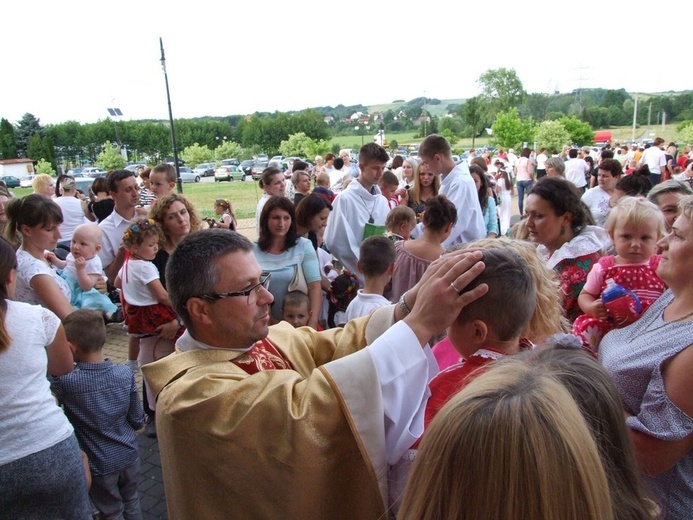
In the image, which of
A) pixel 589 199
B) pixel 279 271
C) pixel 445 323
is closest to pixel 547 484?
pixel 445 323

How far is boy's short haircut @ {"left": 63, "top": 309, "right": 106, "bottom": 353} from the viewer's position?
10.0 feet

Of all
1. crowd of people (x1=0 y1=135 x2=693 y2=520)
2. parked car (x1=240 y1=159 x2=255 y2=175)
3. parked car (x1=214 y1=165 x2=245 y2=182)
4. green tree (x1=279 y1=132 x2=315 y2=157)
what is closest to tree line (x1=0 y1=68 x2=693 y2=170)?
green tree (x1=279 y1=132 x2=315 y2=157)

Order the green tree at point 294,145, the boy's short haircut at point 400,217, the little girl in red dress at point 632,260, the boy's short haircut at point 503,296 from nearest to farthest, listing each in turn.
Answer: the boy's short haircut at point 503,296
the little girl in red dress at point 632,260
the boy's short haircut at point 400,217
the green tree at point 294,145

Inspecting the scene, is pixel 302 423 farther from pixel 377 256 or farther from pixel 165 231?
pixel 165 231

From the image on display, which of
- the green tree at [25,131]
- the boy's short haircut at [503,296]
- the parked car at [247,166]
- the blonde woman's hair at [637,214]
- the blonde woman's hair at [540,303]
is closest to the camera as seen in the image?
the boy's short haircut at [503,296]

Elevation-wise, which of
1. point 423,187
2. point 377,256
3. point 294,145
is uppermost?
point 294,145

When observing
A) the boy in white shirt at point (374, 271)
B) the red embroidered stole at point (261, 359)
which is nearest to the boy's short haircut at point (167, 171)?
the boy in white shirt at point (374, 271)

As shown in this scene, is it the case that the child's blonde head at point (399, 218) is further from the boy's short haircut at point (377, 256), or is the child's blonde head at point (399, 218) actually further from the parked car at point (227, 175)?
the parked car at point (227, 175)

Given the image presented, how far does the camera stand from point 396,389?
59.9 inches

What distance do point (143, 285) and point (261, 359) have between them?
7.98 ft

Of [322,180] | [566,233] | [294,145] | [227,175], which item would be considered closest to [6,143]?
[294,145]

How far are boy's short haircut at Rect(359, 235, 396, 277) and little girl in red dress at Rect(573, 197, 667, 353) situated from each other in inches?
50.2

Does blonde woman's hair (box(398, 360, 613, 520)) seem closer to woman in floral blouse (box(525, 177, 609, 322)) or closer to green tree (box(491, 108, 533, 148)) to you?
woman in floral blouse (box(525, 177, 609, 322))

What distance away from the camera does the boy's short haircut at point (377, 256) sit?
3547 mm
